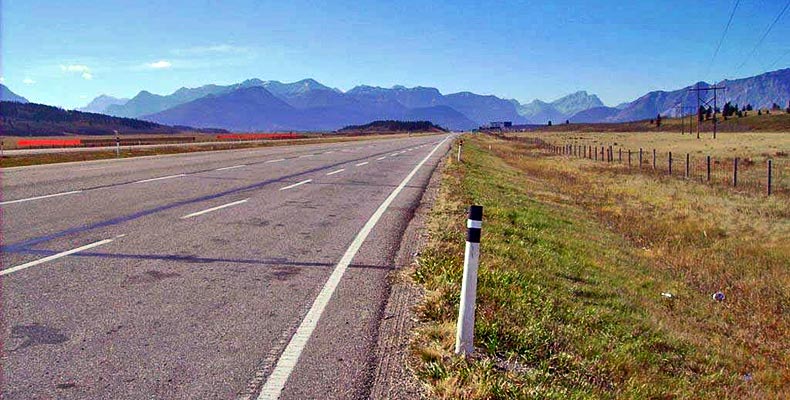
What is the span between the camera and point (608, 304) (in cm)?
786

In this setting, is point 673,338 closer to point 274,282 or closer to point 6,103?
point 274,282

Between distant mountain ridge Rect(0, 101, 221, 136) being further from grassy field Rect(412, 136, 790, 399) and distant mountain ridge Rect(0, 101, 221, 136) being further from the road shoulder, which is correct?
the road shoulder

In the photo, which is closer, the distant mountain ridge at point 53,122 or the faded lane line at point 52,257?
the faded lane line at point 52,257

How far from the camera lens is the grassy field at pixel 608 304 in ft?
15.1

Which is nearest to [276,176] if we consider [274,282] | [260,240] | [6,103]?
[260,240]

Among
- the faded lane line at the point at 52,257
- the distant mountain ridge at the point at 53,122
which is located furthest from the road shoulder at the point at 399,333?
the distant mountain ridge at the point at 53,122

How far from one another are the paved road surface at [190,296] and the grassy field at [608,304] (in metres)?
0.78

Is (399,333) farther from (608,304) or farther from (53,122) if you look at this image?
(53,122)

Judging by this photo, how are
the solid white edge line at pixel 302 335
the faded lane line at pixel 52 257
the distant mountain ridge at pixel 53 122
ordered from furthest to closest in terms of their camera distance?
the distant mountain ridge at pixel 53 122, the faded lane line at pixel 52 257, the solid white edge line at pixel 302 335

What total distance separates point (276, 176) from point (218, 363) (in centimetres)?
1497

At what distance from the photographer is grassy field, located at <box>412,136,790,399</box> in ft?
15.1

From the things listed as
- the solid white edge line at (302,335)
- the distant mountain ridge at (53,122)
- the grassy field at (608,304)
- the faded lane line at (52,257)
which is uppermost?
the distant mountain ridge at (53,122)

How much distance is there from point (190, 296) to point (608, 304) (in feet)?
17.0

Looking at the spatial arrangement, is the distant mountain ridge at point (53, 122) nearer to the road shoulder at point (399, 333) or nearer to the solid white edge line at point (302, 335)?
the solid white edge line at point (302, 335)
